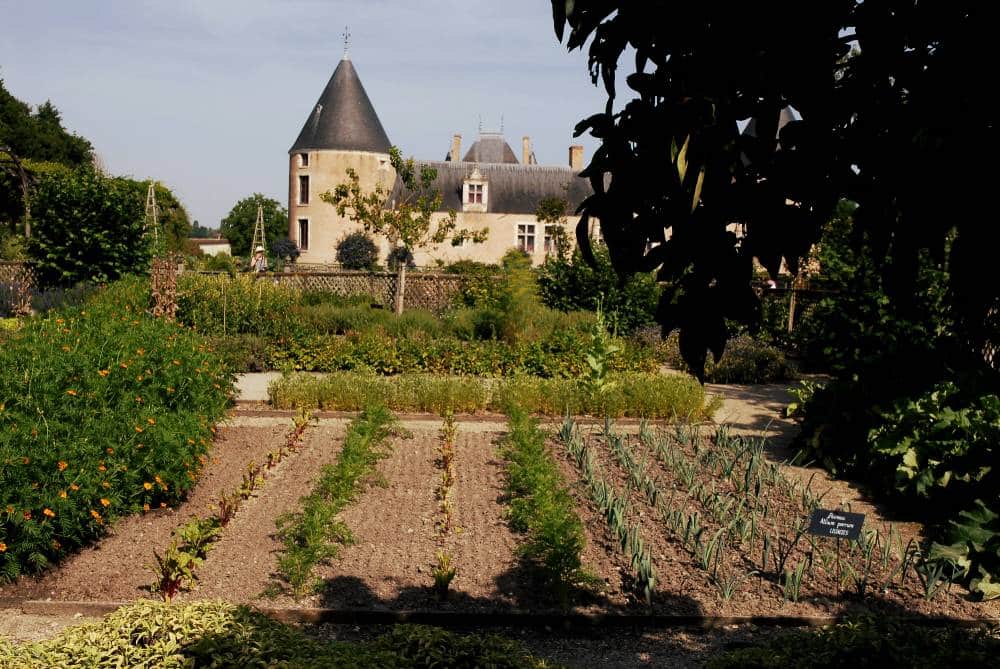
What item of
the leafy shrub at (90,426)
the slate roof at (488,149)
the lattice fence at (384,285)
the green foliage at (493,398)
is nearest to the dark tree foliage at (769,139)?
the leafy shrub at (90,426)

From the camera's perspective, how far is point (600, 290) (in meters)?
16.0

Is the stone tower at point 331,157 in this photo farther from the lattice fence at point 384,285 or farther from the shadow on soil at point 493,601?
the shadow on soil at point 493,601

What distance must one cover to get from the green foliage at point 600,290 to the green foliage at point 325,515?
28.3ft

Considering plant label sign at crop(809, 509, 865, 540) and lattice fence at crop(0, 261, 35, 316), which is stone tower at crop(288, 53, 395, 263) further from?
plant label sign at crop(809, 509, 865, 540)

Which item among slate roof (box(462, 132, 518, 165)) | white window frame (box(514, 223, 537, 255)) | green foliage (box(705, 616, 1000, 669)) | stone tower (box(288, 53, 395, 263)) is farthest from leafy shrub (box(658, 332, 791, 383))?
slate roof (box(462, 132, 518, 165))

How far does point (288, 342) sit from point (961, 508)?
908 cm

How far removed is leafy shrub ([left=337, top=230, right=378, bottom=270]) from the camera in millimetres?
36781

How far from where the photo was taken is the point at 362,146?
129 ft

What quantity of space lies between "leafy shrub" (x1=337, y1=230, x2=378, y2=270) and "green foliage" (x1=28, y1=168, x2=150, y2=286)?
19895mm

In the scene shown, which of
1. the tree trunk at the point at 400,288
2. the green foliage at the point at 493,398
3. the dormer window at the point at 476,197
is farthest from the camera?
the dormer window at the point at 476,197

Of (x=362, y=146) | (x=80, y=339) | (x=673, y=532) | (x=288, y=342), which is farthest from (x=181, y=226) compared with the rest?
(x=673, y=532)

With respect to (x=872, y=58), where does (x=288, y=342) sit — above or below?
below

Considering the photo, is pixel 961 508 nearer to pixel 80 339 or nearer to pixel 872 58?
pixel 872 58

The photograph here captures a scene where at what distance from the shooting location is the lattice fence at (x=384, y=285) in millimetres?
18812
